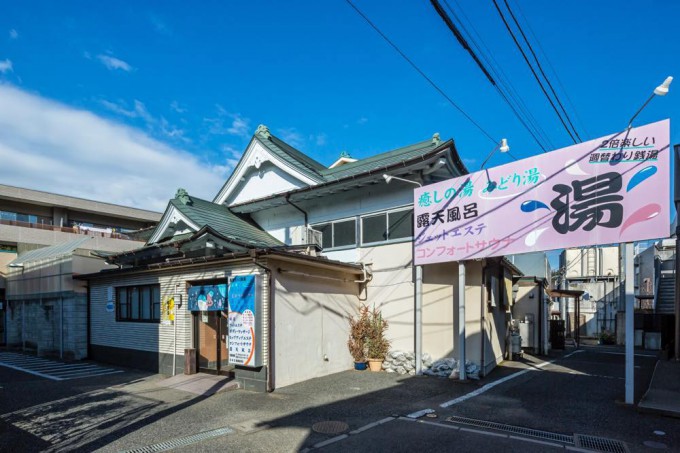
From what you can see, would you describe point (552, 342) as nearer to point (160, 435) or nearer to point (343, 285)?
point (343, 285)

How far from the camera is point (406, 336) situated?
11.6m

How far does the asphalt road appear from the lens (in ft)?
19.5

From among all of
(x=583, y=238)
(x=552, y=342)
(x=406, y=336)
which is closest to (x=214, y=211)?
(x=406, y=336)

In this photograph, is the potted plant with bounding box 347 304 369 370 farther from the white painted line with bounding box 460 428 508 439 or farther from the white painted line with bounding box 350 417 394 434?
the white painted line with bounding box 460 428 508 439

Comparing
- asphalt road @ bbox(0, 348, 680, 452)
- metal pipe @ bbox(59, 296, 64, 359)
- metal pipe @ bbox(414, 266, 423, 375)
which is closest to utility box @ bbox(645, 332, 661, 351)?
asphalt road @ bbox(0, 348, 680, 452)

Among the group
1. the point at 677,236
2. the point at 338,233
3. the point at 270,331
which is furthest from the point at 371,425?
the point at 677,236

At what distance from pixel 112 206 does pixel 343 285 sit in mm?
28130

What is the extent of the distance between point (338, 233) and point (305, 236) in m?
1.37

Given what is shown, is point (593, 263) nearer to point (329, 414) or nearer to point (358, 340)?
point (358, 340)

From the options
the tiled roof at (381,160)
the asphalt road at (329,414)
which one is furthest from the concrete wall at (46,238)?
the asphalt road at (329,414)

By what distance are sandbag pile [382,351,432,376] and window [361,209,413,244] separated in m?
3.36

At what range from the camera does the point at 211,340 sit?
37.1 feet

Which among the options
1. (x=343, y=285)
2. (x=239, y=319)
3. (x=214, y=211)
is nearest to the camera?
(x=239, y=319)

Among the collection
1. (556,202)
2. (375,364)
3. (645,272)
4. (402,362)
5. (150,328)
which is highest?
(556,202)
